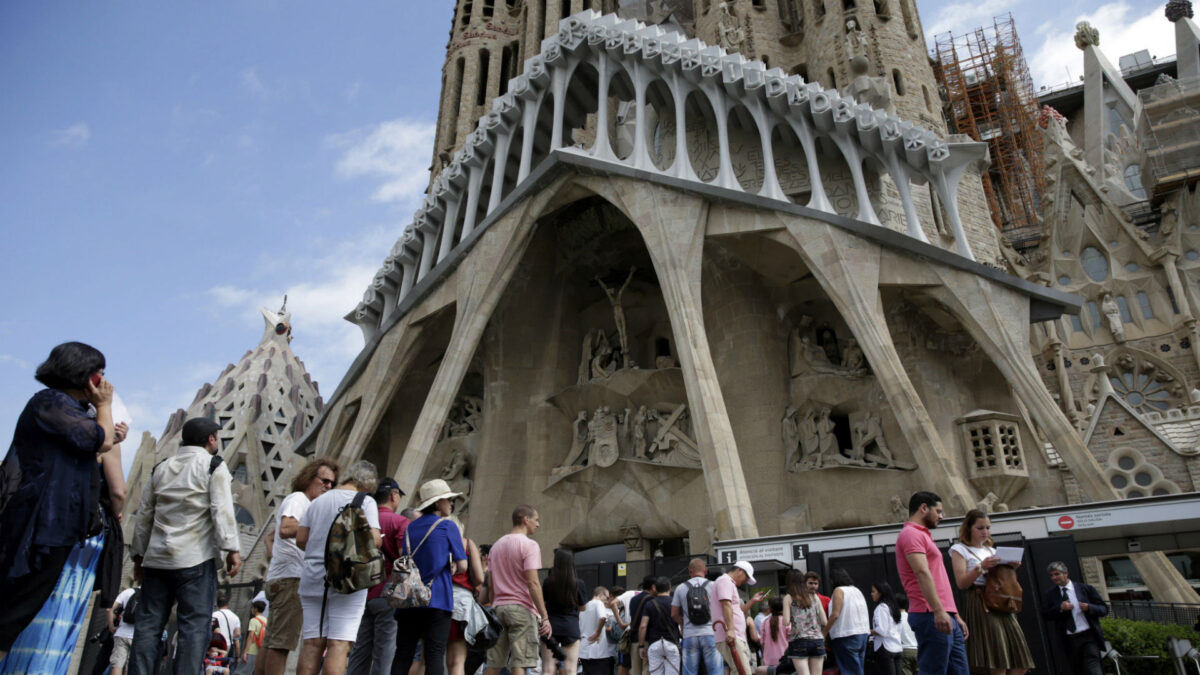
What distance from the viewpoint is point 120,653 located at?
5.31 metres

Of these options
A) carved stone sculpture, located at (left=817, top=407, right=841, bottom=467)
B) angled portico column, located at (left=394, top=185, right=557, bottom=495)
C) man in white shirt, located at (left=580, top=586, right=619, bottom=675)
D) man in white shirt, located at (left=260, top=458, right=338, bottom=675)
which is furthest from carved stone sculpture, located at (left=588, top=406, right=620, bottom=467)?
man in white shirt, located at (left=260, top=458, right=338, bottom=675)

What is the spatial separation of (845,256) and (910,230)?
1378 millimetres

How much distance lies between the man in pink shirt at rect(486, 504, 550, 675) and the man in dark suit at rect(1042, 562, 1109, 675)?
3365 millimetres

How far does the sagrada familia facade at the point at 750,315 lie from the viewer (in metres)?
13.0

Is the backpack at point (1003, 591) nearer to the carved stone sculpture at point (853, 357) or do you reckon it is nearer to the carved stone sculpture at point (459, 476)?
the carved stone sculpture at point (853, 357)

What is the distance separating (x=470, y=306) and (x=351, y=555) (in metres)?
12.6

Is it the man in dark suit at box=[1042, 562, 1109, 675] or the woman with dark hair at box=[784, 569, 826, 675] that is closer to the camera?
the woman with dark hair at box=[784, 569, 826, 675]

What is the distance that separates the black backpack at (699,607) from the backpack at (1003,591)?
5.98ft

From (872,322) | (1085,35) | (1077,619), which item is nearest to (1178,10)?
(1085,35)

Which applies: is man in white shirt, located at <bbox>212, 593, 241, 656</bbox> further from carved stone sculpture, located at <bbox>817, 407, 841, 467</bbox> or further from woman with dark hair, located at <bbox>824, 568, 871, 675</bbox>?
carved stone sculpture, located at <bbox>817, 407, 841, 467</bbox>

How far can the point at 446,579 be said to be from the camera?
4020 millimetres

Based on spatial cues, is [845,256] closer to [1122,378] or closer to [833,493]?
[833,493]

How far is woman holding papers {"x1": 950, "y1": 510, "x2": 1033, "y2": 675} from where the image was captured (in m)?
3.98

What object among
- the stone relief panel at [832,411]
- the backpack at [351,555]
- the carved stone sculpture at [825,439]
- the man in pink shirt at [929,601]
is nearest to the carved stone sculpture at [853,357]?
the stone relief panel at [832,411]
